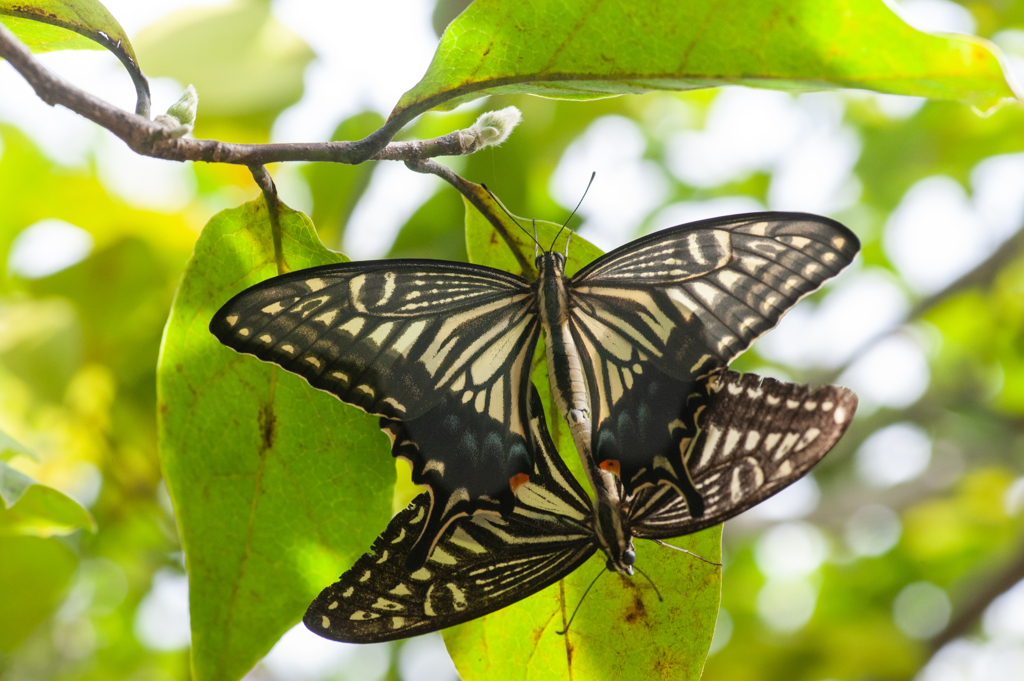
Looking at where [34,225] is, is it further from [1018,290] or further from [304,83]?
[1018,290]

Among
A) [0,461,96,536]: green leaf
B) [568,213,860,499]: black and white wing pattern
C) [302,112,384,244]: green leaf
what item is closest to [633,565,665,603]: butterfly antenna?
[568,213,860,499]: black and white wing pattern

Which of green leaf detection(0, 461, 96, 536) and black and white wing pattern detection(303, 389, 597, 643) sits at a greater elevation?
green leaf detection(0, 461, 96, 536)

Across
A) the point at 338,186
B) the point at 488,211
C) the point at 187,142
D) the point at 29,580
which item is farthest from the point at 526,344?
the point at 29,580

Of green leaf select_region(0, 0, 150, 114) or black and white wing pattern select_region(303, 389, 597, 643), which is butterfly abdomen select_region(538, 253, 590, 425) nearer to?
black and white wing pattern select_region(303, 389, 597, 643)

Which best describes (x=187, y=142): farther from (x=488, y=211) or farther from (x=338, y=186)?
(x=338, y=186)

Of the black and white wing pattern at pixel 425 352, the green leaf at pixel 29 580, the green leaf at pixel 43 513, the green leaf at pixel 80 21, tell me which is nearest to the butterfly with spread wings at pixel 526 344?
the black and white wing pattern at pixel 425 352

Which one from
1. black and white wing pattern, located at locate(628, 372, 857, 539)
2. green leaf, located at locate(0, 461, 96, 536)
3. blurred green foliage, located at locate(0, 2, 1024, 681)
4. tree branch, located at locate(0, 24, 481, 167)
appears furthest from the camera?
blurred green foliage, located at locate(0, 2, 1024, 681)
